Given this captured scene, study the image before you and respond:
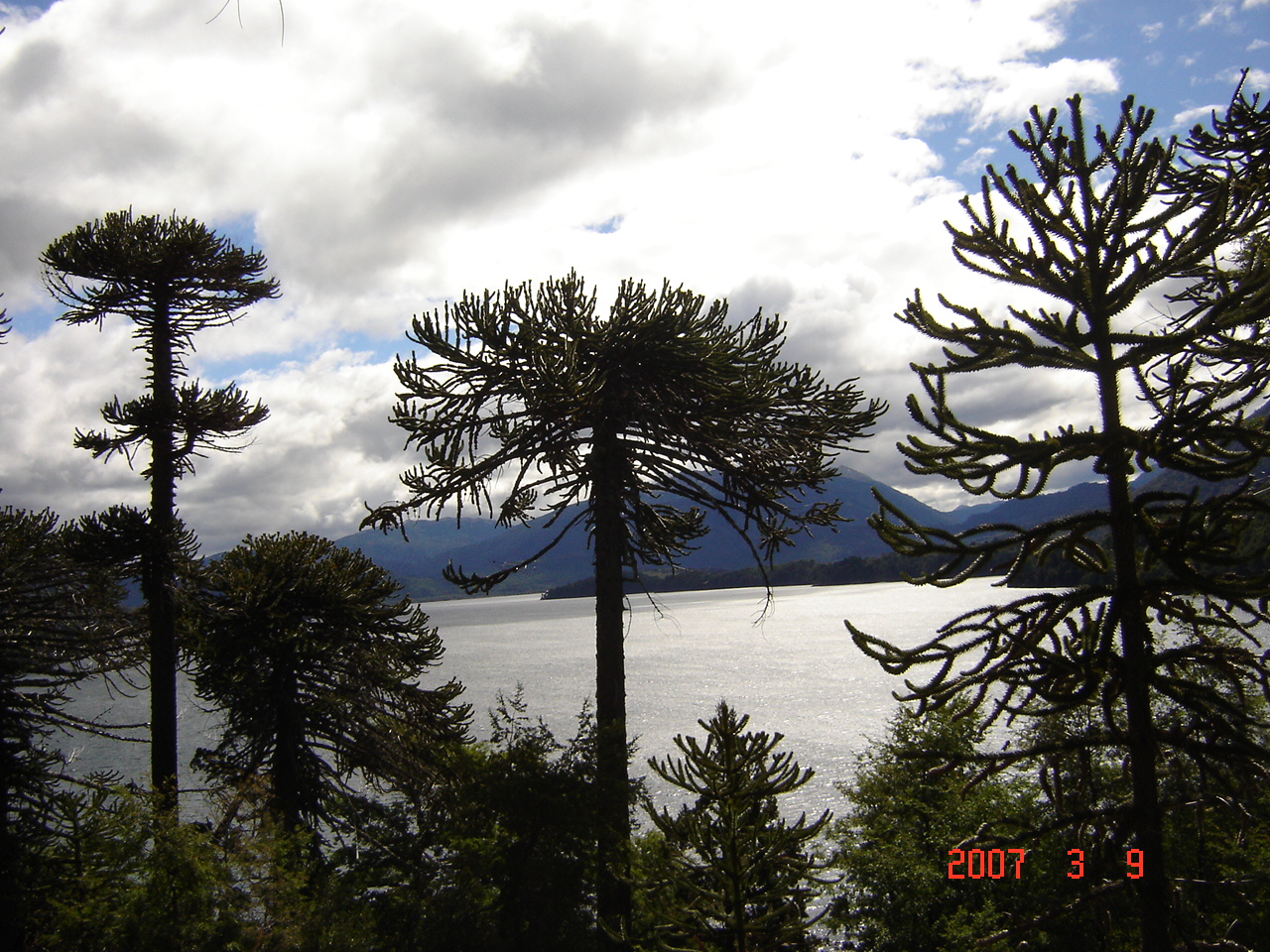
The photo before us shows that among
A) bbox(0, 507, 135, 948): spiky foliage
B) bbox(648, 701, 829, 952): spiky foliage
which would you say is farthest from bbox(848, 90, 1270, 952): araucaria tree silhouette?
bbox(0, 507, 135, 948): spiky foliage

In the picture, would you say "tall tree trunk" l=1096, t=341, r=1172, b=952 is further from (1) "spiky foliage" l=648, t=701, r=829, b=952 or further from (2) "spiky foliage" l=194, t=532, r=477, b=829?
(2) "spiky foliage" l=194, t=532, r=477, b=829

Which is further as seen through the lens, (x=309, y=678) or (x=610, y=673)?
(x=309, y=678)

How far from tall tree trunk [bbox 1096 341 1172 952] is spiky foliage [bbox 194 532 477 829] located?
14.0 m

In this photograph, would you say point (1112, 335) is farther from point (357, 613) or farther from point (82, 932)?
point (357, 613)

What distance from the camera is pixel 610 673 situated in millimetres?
12250

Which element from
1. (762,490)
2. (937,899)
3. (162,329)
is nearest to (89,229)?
(162,329)

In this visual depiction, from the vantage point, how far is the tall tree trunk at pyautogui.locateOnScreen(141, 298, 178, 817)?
45.3 ft

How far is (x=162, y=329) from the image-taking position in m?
15.0

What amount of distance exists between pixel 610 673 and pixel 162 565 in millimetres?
8832

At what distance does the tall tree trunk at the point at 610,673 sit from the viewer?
1204 cm

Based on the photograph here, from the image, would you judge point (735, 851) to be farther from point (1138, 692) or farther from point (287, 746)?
point (287, 746)

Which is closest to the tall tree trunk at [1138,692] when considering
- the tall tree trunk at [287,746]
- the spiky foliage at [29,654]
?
the spiky foliage at [29,654]

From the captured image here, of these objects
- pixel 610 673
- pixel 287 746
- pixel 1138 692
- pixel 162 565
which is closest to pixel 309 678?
pixel 287 746

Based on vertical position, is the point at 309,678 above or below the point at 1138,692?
below
